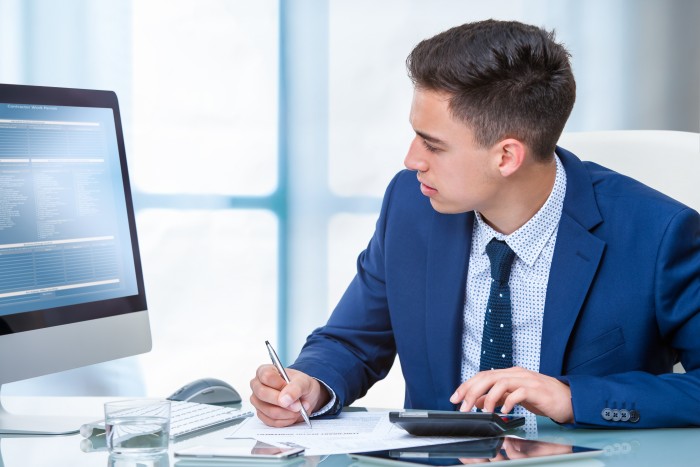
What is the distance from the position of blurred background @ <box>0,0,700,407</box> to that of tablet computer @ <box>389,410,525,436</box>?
6.64ft

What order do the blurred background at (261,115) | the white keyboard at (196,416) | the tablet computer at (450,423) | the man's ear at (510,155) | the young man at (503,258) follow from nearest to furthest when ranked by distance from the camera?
the tablet computer at (450,423) → the white keyboard at (196,416) → the young man at (503,258) → the man's ear at (510,155) → the blurred background at (261,115)

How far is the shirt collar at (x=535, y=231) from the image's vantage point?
1519mm

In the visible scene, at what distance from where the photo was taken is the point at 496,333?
151 cm

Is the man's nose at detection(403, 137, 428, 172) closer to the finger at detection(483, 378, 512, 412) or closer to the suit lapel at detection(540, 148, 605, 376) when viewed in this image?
the suit lapel at detection(540, 148, 605, 376)

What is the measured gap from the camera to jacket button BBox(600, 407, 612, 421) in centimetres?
124

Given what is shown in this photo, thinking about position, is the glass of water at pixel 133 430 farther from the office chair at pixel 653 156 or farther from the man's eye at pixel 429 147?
the office chair at pixel 653 156

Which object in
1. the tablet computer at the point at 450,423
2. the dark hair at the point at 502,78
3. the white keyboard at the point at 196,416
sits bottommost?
the white keyboard at the point at 196,416

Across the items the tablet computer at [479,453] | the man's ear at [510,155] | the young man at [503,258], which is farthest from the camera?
the man's ear at [510,155]

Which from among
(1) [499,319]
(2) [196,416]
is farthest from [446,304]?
(2) [196,416]

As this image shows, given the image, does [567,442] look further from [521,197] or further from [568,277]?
[521,197]

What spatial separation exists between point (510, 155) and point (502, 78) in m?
0.14

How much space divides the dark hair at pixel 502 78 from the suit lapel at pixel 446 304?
0.19 m

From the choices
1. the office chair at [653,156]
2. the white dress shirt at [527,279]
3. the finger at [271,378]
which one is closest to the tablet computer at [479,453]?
the finger at [271,378]

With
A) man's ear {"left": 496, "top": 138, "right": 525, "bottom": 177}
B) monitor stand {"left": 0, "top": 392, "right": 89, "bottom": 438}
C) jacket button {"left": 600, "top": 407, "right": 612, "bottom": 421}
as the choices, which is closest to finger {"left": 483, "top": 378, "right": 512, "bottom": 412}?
jacket button {"left": 600, "top": 407, "right": 612, "bottom": 421}
